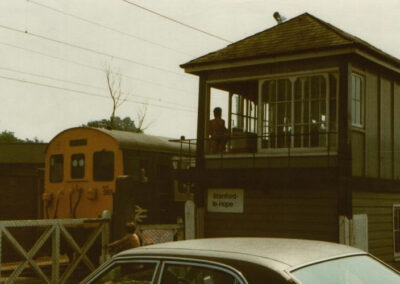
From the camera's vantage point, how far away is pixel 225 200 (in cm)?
1583

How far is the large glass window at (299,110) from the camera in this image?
47.8 feet

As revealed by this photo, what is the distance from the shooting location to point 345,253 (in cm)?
490

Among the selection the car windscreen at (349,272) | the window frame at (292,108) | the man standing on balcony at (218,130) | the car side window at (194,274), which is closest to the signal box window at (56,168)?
the man standing on balcony at (218,130)

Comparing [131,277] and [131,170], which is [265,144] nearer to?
[131,170]

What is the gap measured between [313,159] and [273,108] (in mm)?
1737

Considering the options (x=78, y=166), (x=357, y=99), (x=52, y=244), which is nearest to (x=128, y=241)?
(x=52, y=244)

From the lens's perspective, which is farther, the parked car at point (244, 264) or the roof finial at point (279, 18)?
the roof finial at point (279, 18)

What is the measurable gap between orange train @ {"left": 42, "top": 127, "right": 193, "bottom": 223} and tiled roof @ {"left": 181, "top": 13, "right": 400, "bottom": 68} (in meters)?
3.52

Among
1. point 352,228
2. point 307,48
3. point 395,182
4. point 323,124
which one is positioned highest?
point 307,48

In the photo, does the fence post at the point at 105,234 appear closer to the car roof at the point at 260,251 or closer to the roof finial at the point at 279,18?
the roof finial at the point at 279,18

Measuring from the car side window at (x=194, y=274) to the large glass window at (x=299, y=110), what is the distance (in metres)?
9.48

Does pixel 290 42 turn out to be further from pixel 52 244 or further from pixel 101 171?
pixel 52 244

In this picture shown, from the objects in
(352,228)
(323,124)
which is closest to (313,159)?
(323,124)

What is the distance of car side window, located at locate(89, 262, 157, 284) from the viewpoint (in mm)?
5035
